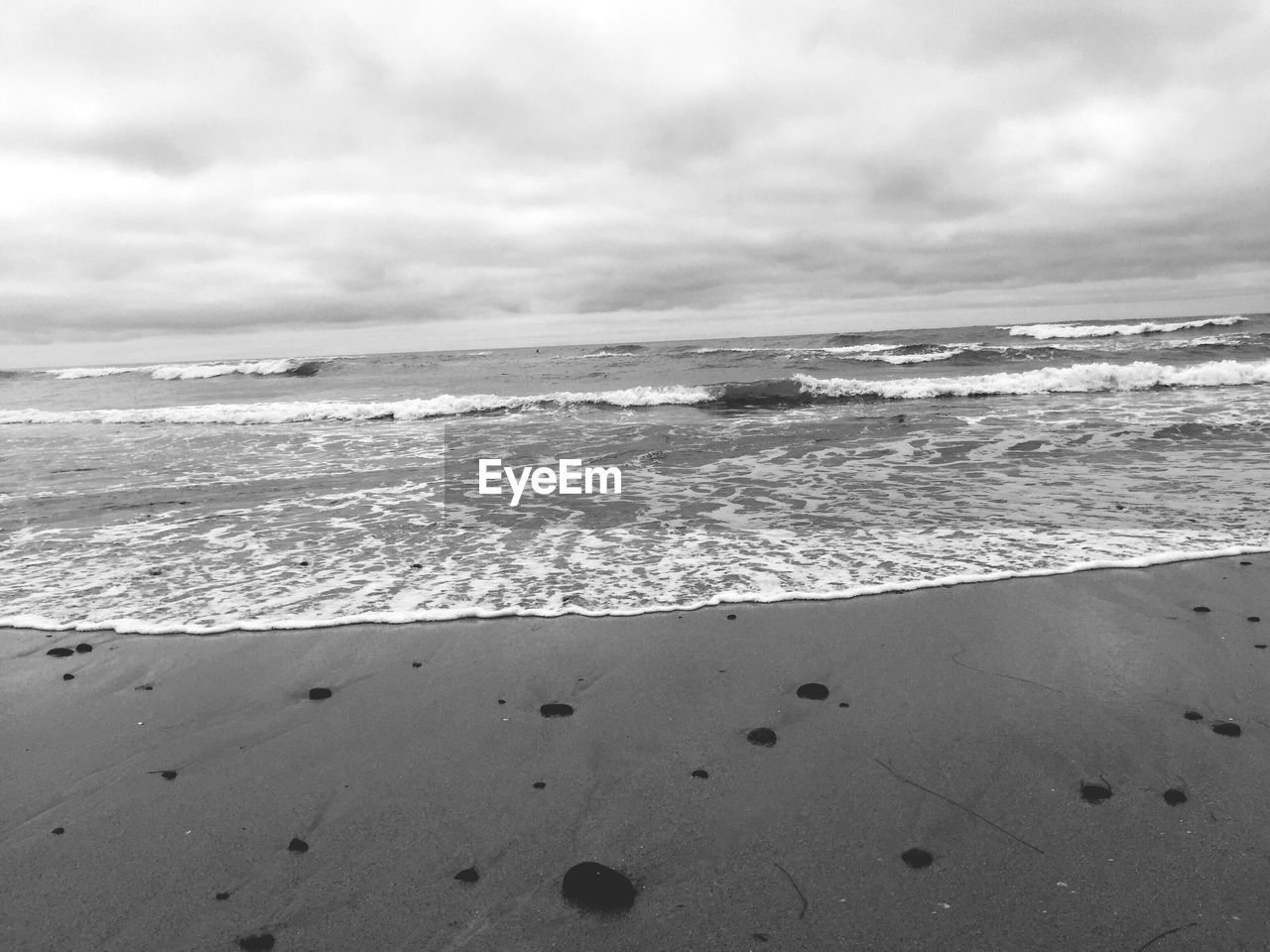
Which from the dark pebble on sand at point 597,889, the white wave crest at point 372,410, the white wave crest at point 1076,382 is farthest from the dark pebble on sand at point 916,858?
the white wave crest at point 1076,382

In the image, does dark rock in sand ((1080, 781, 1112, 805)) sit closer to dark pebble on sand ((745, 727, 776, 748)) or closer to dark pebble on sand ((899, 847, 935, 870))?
dark pebble on sand ((899, 847, 935, 870))

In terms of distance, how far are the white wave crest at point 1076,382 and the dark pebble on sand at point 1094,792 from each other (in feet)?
58.5

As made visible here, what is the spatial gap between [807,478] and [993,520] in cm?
257

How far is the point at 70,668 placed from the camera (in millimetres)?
3936

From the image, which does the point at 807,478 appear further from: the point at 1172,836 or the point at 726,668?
the point at 1172,836

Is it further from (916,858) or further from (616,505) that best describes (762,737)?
(616,505)

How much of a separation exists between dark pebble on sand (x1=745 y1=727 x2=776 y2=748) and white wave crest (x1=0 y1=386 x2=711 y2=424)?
55.0 feet

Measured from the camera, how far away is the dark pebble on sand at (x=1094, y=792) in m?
2.57

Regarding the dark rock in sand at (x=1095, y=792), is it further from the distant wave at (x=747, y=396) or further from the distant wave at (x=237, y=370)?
the distant wave at (x=237, y=370)

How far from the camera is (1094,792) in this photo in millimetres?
2604

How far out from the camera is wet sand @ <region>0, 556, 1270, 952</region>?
212cm

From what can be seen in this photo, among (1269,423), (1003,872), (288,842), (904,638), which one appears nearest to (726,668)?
(904,638)

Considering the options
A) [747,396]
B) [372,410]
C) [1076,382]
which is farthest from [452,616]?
[1076,382]

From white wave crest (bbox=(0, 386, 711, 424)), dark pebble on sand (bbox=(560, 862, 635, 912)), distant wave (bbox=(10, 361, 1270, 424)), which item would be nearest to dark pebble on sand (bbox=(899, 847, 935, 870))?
dark pebble on sand (bbox=(560, 862, 635, 912))
